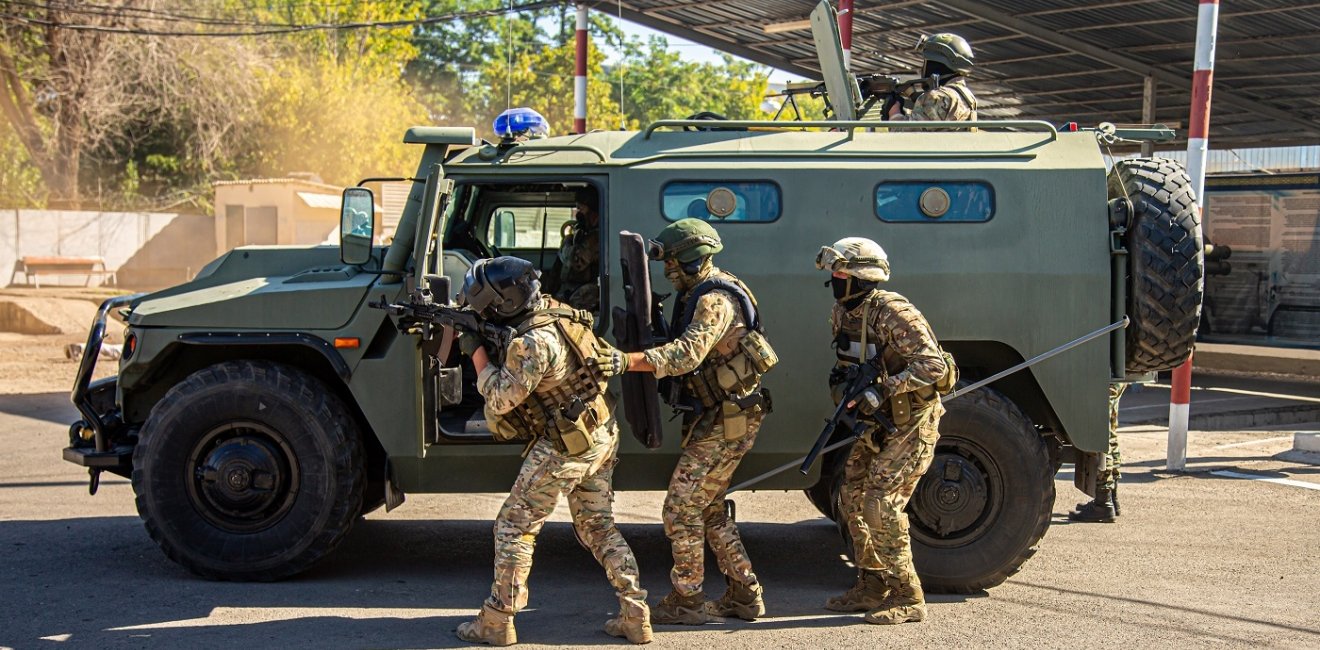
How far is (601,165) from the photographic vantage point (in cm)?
614

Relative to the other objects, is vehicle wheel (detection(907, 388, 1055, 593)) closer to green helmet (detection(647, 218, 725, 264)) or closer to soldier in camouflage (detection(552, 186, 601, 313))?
green helmet (detection(647, 218, 725, 264))

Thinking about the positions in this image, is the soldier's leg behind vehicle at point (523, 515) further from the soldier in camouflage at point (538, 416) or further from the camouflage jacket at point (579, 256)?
the camouflage jacket at point (579, 256)

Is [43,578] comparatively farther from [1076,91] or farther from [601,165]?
[1076,91]

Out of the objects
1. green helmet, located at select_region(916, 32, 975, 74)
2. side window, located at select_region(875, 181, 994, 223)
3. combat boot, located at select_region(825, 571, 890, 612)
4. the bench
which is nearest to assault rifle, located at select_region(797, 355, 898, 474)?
combat boot, located at select_region(825, 571, 890, 612)

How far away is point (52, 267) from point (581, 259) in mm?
24768

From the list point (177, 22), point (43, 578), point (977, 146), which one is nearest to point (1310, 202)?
point (977, 146)

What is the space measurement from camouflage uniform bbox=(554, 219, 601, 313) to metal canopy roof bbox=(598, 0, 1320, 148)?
23.9ft

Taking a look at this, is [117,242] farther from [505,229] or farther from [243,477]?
[243,477]

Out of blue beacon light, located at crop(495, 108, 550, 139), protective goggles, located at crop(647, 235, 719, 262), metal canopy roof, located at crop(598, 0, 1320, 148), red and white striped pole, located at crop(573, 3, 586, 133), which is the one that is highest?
metal canopy roof, located at crop(598, 0, 1320, 148)

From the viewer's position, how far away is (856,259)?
18.3 feet

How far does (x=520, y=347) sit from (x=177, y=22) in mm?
29403

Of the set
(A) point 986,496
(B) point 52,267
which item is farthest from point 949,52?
(B) point 52,267

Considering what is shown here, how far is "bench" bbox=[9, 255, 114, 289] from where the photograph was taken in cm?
2758

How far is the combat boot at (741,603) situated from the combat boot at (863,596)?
0.39 m
